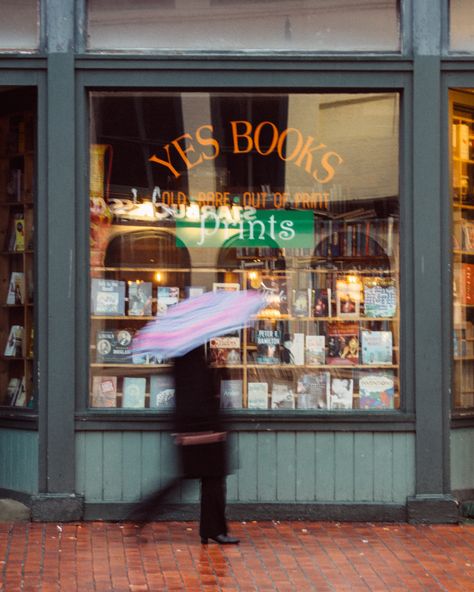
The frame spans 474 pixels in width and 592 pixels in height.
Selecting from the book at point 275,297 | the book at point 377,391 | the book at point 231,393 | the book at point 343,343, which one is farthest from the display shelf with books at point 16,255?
the book at point 377,391

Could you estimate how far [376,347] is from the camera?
10125mm

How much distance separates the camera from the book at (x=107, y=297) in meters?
9.98

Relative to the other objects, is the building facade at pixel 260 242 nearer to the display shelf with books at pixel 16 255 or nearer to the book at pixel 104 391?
the book at pixel 104 391

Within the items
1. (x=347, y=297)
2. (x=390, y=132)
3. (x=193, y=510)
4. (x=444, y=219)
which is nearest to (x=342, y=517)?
(x=193, y=510)

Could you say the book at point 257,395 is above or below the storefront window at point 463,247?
below

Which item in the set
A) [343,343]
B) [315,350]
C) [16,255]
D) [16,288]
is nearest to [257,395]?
[315,350]

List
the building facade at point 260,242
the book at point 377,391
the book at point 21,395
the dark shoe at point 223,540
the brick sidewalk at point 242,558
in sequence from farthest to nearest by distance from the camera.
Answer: the book at point 21,395 < the book at point 377,391 < the building facade at point 260,242 < the dark shoe at point 223,540 < the brick sidewalk at point 242,558

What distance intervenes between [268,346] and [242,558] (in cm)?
239

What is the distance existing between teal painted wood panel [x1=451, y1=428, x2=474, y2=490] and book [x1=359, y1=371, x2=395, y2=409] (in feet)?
2.02

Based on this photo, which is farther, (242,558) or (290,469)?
(290,469)

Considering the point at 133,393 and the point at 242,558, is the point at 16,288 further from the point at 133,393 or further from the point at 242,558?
the point at 242,558

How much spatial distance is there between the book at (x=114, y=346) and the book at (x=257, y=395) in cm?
108

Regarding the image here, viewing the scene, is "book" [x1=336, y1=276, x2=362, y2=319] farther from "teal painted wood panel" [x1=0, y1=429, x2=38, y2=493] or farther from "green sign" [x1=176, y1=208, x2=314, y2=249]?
"teal painted wood panel" [x1=0, y1=429, x2=38, y2=493]

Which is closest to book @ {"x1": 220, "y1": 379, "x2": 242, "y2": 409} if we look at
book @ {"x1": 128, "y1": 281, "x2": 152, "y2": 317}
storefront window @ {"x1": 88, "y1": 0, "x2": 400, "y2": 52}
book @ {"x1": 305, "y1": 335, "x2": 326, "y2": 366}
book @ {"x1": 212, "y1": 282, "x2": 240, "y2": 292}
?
book @ {"x1": 305, "y1": 335, "x2": 326, "y2": 366}
